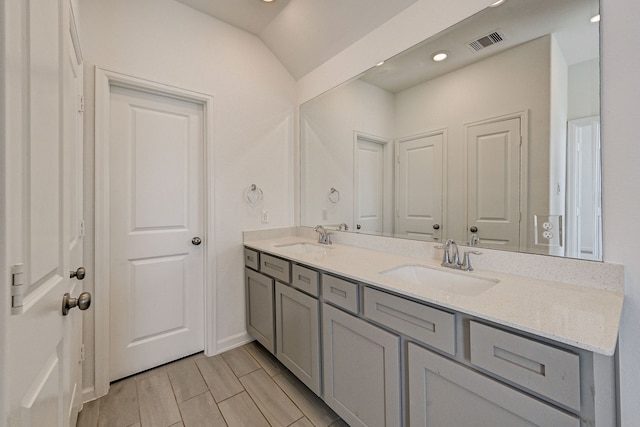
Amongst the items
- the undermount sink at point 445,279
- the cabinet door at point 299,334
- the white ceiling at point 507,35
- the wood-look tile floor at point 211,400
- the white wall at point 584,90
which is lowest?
the wood-look tile floor at point 211,400

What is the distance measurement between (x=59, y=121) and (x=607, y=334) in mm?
1699

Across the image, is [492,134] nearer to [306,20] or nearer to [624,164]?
[624,164]

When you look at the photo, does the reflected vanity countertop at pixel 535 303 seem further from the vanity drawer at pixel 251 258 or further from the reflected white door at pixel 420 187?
the vanity drawer at pixel 251 258

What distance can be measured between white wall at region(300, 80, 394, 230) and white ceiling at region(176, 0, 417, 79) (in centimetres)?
35

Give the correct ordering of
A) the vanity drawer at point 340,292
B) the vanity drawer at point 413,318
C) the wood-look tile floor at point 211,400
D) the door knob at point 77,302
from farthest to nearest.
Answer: the wood-look tile floor at point 211,400 → the vanity drawer at point 340,292 → the vanity drawer at point 413,318 → the door knob at point 77,302

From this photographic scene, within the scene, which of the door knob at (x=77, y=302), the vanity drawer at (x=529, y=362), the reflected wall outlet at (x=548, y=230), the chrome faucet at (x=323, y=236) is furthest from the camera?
the chrome faucet at (x=323, y=236)

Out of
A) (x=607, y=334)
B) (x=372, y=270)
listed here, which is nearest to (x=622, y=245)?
(x=607, y=334)

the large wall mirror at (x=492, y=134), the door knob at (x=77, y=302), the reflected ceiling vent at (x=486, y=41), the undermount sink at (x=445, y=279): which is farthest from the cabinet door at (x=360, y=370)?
the reflected ceiling vent at (x=486, y=41)

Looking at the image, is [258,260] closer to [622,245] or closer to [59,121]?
[59,121]

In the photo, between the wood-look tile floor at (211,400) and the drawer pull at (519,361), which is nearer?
the drawer pull at (519,361)

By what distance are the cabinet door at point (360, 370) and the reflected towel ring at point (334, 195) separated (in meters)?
1.14

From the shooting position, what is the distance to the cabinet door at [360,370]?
115 centimetres

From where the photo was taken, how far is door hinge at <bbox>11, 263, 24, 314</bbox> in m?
0.50

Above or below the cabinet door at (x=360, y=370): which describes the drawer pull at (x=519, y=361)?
above
